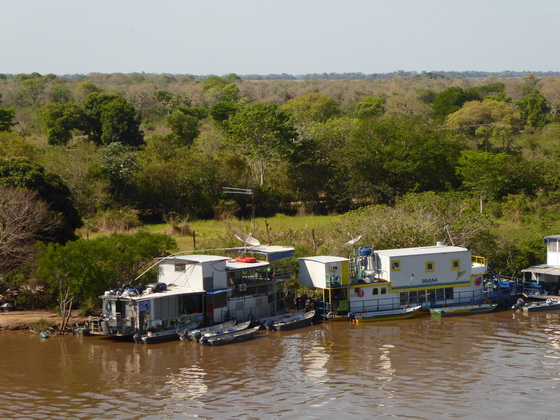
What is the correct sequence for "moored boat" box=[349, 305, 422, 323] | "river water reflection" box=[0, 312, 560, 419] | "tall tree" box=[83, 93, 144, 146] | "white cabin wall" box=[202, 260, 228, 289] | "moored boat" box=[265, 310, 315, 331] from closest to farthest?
1. "river water reflection" box=[0, 312, 560, 419]
2. "white cabin wall" box=[202, 260, 228, 289]
3. "moored boat" box=[265, 310, 315, 331]
4. "moored boat" box=[349, 305, 422, 323]
5. "tall tree" box=[83, 93, 144, 146]

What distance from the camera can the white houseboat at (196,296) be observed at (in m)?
32.5

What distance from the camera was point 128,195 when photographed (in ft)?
190

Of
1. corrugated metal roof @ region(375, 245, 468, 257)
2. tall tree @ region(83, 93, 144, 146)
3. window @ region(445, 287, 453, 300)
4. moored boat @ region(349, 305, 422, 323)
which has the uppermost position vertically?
tall tree @ region(83, 93, 144, 146)

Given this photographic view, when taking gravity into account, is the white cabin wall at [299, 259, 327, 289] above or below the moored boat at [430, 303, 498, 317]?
above

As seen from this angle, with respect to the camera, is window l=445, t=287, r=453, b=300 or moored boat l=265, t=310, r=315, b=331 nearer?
moored boat l=265, t=310, r=315, b=331

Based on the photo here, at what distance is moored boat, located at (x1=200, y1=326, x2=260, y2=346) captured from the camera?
31.8m

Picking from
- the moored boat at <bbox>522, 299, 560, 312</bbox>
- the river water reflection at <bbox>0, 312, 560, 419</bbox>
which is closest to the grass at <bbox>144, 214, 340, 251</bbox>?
the river water reflection at <bbox>0, 312, 560, 419</bbox>

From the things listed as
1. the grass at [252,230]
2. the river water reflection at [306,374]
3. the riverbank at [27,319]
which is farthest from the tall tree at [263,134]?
the river water reflection at [306,374]

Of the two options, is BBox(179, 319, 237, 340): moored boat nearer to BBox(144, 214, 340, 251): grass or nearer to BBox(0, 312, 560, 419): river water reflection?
BBox(0, 312, 560, 419): river water reflection

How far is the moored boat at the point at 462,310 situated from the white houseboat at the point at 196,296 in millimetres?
7265

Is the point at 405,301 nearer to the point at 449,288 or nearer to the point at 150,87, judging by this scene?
the point at 449,288

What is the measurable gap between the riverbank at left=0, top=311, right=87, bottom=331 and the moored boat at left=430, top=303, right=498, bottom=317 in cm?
1641

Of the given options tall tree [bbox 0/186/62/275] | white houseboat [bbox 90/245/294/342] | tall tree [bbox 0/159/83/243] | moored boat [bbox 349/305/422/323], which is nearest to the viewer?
white houseboat [bbox 90/245/294/342]

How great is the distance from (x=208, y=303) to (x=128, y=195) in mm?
25639
